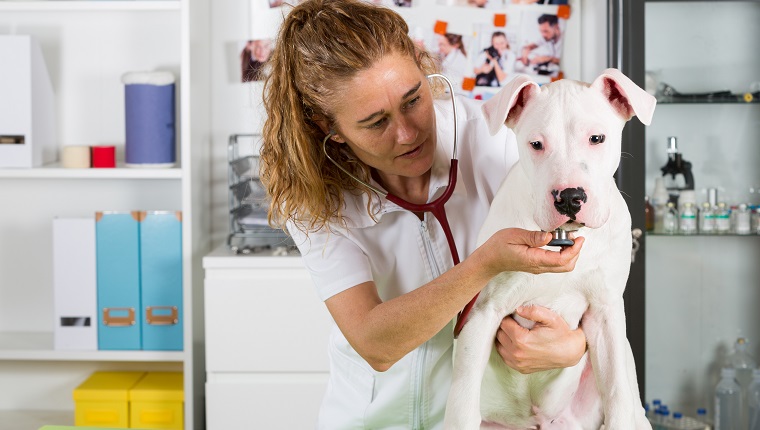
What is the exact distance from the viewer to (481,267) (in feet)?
3.78

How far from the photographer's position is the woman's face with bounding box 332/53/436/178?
1333 mm

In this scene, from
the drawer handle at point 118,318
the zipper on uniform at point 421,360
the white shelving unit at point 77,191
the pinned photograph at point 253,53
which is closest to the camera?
the zipper on uniform at point 421,360

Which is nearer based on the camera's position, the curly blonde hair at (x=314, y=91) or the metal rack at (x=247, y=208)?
the curly blonde hair at (x=314, y=91)

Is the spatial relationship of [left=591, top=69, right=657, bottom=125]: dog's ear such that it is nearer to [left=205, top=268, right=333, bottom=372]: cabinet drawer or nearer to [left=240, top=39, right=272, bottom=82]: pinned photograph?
[left=205, top=268, right=333, bottom=372]: cabinet drawer

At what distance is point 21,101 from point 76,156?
0.77 ft

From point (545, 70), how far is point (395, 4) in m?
0.57

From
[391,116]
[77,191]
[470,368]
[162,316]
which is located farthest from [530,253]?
[77,191]

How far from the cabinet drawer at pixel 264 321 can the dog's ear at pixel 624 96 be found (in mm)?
1688

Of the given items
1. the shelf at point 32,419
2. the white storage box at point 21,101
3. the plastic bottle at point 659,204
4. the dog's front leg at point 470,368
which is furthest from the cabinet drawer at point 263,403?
the dog's front leg at point 470,368

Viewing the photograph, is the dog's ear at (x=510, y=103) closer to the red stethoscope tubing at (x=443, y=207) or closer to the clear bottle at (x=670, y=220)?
the red stethoscope tubing at (x=443, y=207)

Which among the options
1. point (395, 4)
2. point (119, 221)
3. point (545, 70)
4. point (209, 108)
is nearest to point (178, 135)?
point (209, 108)

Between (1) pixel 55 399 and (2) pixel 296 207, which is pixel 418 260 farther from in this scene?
(1) pixel 55 399

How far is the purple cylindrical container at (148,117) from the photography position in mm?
2760

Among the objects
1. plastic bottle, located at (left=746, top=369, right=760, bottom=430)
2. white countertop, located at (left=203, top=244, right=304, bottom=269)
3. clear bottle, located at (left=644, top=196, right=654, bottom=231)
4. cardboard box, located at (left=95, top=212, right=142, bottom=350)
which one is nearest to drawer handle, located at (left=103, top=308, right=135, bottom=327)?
cardboard box, located at (left=95, top=212, right=142, bottom=350)
